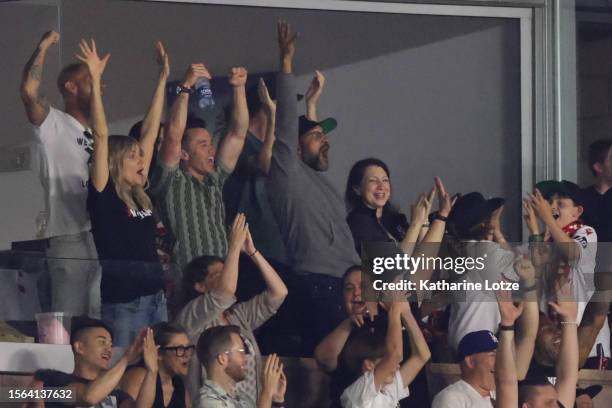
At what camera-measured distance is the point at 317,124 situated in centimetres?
548

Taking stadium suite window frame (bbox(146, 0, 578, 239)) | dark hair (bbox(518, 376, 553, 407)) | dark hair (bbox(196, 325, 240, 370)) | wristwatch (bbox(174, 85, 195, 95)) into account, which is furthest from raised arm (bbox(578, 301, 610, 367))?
wristwatch (bbox(174, 85, 195, 95))

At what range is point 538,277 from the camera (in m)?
5.53

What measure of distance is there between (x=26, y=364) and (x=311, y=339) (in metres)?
1.11

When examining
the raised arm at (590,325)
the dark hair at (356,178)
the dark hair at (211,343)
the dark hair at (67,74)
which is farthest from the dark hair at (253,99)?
the raised arm at (590,325)

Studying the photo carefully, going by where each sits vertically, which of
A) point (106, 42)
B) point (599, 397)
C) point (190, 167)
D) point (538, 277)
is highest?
point (106, 42)

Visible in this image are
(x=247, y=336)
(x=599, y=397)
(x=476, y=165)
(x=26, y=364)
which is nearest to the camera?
(x=26, y=364)

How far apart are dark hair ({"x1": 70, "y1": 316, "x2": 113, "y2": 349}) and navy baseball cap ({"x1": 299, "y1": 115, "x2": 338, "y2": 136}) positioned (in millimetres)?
1177

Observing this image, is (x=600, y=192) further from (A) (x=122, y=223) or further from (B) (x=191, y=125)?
(A) (x=122, y=223)

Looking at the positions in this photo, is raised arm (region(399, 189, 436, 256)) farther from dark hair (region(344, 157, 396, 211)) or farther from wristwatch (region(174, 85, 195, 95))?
wristwatch (region(174, 85, 195, 95))

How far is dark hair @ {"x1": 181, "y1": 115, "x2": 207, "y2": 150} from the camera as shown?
5.22m

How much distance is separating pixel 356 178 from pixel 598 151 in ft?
3.76

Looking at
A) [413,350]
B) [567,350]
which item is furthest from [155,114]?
[567,350]

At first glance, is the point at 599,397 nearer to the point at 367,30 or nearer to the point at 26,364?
the point at 367,30

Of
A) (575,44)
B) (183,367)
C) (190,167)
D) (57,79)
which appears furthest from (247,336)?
(575,44)
